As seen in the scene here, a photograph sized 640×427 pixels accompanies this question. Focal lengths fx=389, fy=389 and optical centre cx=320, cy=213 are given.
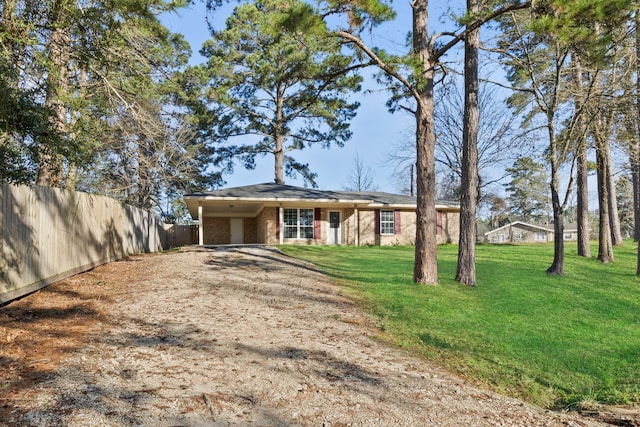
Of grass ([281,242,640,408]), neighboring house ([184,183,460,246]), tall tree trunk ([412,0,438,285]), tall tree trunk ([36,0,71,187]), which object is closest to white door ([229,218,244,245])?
neighboring house ([184,183,460,246])

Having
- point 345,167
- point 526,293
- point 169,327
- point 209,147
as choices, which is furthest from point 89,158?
point 345,167

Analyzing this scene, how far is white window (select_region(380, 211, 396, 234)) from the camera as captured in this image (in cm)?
1995

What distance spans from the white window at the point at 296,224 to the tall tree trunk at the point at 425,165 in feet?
35.4

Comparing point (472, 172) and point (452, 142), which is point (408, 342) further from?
point (452, 142)

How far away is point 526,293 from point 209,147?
19944mm

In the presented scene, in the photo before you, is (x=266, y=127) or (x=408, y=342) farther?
(x=266, y=127)

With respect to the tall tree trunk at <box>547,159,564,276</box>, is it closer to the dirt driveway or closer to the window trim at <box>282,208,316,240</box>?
the dirt driveway

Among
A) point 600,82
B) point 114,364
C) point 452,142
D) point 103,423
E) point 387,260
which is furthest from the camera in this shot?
point 452,142

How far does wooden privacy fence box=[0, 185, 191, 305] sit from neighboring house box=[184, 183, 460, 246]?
23.6ft

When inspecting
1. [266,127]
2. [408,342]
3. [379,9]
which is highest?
[266,127]

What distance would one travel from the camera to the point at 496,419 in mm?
2803

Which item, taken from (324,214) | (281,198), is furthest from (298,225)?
(281,198)

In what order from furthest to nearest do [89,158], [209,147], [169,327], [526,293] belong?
[209,147], [526,293], [89,158], [169,327]

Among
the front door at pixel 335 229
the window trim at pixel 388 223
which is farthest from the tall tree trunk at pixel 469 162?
the window trim at pixel 388 223
